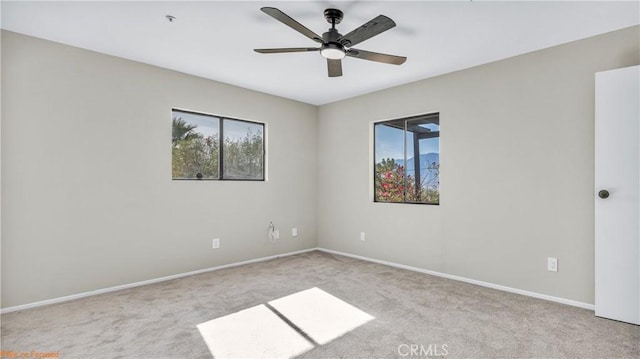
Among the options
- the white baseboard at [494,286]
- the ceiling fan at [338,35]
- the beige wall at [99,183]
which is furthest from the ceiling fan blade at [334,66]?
the white baseboard at [494,286]

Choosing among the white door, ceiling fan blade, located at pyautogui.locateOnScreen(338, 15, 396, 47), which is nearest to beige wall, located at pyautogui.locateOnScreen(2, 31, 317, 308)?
ceiling fan blade, located at pyautogui.locateOnScreen(338, 15, 396, 47)

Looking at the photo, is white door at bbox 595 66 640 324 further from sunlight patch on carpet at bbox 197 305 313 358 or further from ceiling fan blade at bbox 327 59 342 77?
sunlight patch on carpet at bbox 197 305 313 358

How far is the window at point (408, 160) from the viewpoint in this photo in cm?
400

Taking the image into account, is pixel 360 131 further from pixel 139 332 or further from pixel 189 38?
pixel 139 332

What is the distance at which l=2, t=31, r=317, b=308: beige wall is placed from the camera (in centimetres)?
270

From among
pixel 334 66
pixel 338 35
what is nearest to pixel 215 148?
pixel 334 66

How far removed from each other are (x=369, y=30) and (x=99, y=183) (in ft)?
9.61

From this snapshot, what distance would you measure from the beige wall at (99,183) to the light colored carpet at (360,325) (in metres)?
0.35

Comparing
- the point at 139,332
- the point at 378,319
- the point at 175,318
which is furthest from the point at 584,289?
the point at 139,332

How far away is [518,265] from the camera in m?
3.12

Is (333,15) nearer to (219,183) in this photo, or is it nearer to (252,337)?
(252,337)

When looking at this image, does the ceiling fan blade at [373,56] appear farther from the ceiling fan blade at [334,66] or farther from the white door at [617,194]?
the white door at [617,194]

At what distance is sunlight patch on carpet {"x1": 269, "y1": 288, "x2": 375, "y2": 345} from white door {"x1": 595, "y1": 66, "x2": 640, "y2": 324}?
197cm

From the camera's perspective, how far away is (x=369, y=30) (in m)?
2.19
